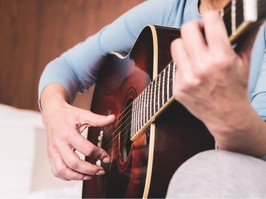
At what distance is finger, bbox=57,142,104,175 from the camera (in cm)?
85

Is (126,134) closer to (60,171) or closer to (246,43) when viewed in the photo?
(60,171)

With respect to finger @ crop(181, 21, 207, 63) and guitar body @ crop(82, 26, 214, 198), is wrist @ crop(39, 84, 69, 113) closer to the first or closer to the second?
guitar body @ crop(82, 26, 214, 198)

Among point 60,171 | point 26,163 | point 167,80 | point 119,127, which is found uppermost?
point 167,80

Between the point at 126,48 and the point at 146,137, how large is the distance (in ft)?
1.26

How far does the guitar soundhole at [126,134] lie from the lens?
31.3 inches

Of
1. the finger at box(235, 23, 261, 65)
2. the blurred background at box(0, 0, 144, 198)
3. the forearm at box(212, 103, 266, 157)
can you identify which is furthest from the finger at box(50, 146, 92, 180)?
the blurred background at box(0, 0, 144, 198)

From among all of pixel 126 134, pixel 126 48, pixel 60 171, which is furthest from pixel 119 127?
pixel 126 48

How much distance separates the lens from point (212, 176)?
1.49 ft

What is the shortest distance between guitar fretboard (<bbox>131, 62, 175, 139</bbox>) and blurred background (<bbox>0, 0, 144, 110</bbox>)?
1154 millimetres

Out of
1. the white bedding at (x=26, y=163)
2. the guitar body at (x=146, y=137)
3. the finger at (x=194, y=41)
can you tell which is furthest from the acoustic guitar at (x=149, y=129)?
the white bedding at (x=26, y=163)

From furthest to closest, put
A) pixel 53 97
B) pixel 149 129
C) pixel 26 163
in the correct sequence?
pixel 26 163
pixel 53 97
pixel 149 129

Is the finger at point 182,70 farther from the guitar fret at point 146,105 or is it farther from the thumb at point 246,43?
the guitar fret at point 146,105

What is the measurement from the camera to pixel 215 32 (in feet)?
1.42

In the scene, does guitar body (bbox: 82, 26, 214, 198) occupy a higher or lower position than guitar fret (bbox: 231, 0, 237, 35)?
lower
